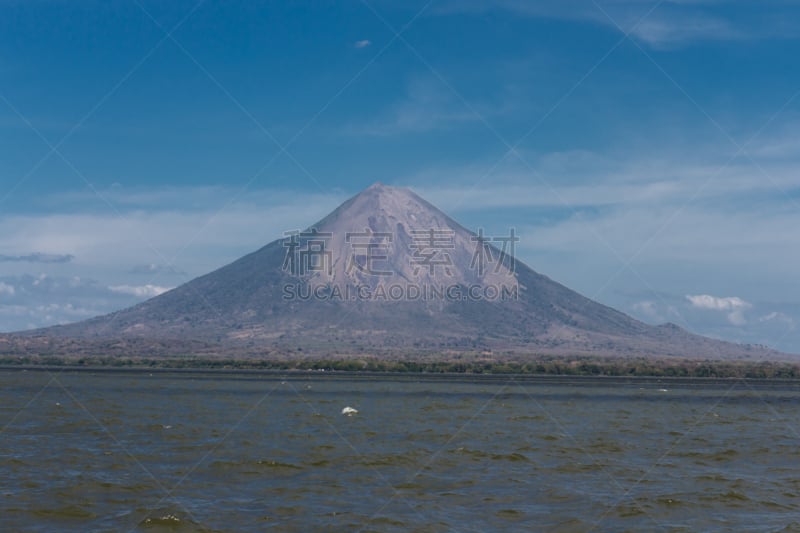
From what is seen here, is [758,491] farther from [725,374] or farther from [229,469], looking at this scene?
[725,374]

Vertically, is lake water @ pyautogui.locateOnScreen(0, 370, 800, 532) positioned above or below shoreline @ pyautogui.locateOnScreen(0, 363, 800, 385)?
below

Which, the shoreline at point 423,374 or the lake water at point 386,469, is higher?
the shoreline at point 423,374

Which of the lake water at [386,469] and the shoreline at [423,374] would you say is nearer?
the lake water at [386,469]

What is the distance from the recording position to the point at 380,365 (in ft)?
473

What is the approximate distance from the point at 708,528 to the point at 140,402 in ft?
154

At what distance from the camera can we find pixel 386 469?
30672mm

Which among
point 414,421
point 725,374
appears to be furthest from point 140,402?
point 725,374

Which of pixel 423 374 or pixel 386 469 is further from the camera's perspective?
pixel 423 374

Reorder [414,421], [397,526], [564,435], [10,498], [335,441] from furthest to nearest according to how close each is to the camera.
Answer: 1. [414,421]
2. [564,435]
3. [335,441]
4. [10,498]
5. [397,526]

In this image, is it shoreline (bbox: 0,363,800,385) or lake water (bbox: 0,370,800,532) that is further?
shoreline (bbox: 0,363,800,385)

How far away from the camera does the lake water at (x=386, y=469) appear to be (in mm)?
22922

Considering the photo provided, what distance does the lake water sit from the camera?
22922 mm

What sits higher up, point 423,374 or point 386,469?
point 423,374

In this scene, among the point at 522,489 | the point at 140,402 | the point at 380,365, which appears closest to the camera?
the point at 522,489
